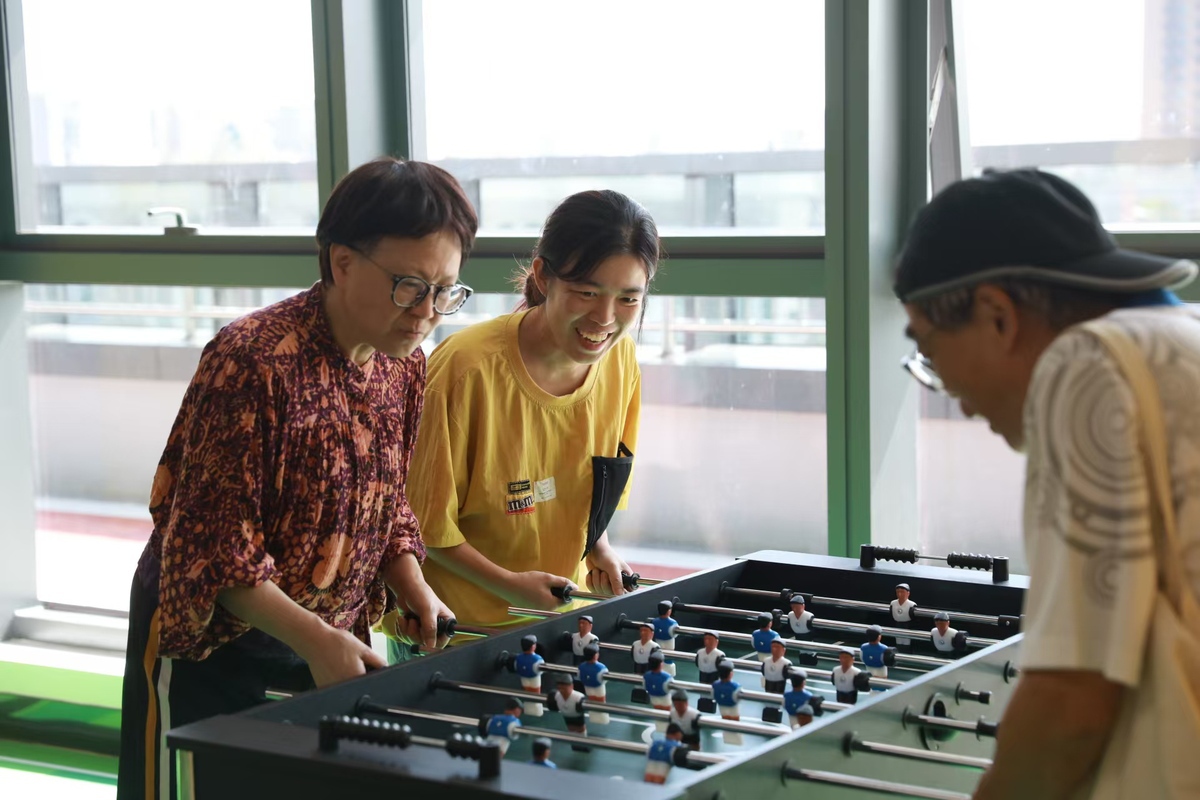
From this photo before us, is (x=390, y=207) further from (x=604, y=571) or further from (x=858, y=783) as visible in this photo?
(x=858, y=783)

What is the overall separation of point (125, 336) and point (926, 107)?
3049 millimetres

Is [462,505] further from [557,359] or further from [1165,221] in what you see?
[1165,221]

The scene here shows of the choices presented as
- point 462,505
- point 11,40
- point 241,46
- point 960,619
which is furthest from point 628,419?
point 11,40

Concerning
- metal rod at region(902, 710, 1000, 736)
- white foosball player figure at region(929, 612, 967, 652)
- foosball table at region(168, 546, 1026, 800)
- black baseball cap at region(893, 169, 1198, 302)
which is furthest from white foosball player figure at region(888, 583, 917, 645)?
black baseball cap at region(893, 169, 1198, 302)

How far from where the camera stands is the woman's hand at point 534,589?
9.00 ft

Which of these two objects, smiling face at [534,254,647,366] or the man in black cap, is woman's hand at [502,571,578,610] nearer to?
smiling face at [534,254,647,366]

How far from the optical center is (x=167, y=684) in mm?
2404

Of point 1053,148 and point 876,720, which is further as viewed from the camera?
point 1053,148

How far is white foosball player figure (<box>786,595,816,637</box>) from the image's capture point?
101 inches

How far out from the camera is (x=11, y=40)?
16.2 feet

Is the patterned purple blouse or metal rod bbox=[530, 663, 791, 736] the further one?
the patterned purple blouse

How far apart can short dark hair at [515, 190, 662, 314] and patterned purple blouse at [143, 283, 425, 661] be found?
18.0 inches

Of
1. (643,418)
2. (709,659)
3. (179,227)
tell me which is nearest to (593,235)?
(709,659)

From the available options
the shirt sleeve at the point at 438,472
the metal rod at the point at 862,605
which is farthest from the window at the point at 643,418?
the shirt sleeve at the point at 438,472
